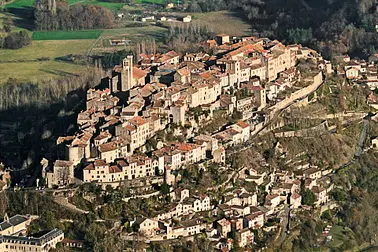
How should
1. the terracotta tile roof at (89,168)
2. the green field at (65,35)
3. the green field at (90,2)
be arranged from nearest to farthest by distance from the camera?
the terracotta tile roof at (89,168), the green field at (65,35), the green field at (90,2)

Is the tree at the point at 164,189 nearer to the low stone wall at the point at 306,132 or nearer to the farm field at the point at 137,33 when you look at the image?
the low stone wall at the point at 306,132

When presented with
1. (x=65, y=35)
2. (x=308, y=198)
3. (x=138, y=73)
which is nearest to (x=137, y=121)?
(x=138, y=73)

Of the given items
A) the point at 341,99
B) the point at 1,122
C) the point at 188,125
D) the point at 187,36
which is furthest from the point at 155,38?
the point at 188,125

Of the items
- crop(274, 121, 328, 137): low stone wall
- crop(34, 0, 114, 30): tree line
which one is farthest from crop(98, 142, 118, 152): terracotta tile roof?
crop(34, 0, 114, 30): tree line

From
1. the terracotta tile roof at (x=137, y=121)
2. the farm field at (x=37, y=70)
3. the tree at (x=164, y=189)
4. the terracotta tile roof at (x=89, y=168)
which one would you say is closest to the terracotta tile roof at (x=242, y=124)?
the terracotta tile roof at (x=137, y=121)

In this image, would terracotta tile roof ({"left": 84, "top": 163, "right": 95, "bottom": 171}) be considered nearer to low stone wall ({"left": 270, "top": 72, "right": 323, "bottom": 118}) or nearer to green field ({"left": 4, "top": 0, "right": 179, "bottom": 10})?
low stone wall ({"left": 270, "top": 72, "right": 323, "bottom": 118})

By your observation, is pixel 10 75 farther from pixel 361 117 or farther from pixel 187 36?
pixel 361 117

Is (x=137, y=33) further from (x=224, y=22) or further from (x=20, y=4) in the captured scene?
(x=20, y=4)
